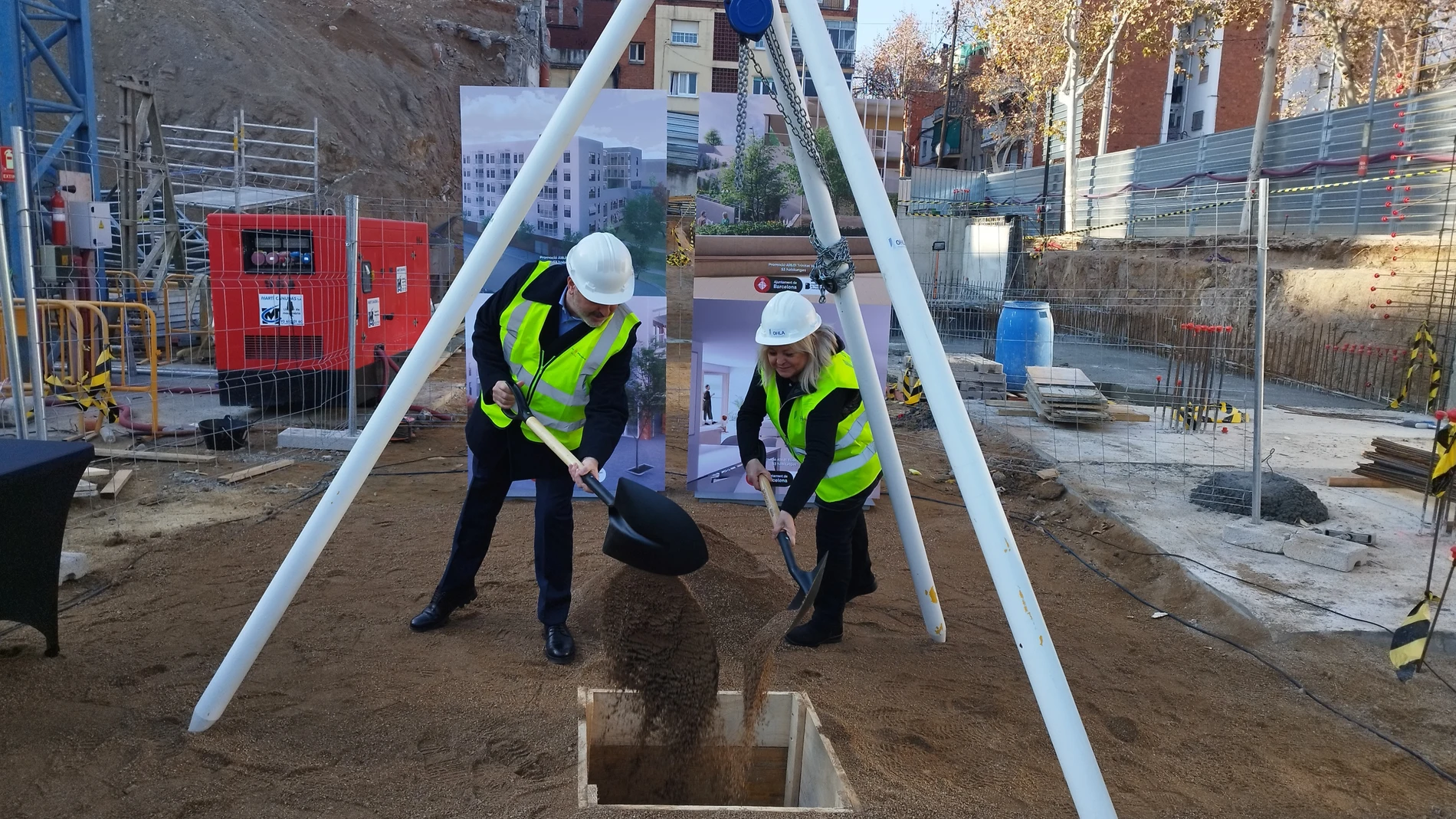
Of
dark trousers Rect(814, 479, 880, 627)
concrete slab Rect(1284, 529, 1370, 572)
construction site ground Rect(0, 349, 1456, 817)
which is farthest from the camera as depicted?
concrete slab Rect(1284, 529, 1370, 572)

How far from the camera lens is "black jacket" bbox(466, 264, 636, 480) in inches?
154

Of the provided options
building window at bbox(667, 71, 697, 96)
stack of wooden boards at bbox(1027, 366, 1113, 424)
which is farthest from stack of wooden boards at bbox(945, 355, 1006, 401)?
building window at bbox(667, 71, 697, 96)

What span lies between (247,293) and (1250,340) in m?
12.7

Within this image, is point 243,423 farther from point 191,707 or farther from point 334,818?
point 334,818

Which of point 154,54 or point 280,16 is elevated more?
point 280,16

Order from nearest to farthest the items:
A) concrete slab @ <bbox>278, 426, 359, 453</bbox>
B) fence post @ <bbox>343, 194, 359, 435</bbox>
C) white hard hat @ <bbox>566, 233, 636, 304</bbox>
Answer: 1. white hard hat @ <bbox>566, 233, 636, 304</bbox>
2. fence post @ <bbox>343, 194, 359, 435</bbox>
3. concrete slab @ <bbox>278, 426, 359, 453</bbox>

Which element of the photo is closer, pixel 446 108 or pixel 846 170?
pixel 846 170

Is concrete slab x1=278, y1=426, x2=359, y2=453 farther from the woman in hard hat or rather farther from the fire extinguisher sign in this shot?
the woman in hard hat

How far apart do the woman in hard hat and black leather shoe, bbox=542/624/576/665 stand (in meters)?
1.00

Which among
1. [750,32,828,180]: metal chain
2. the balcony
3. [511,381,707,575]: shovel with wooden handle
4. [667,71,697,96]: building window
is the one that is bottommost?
[511,381,707,575]: shovel with wooden handle

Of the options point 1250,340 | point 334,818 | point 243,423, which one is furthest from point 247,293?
point 1250,340

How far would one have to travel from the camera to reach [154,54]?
22938 millimetres

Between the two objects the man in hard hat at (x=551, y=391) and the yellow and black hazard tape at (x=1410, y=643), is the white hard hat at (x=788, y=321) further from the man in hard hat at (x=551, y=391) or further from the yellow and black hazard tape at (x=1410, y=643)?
the yellow and black hazard tape at (x=1410, y=643)

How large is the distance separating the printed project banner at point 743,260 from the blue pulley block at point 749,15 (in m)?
2.90
